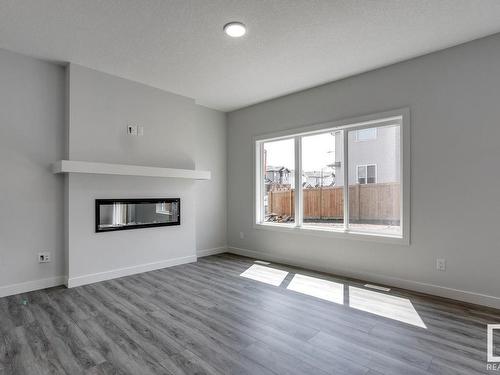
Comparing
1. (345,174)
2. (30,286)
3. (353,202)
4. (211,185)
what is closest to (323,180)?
(345,174)

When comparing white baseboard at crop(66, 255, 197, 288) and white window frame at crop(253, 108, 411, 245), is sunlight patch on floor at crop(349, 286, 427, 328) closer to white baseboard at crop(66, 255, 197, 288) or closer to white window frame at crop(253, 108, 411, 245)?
white window frame at crop(253, 108, 411, 245)

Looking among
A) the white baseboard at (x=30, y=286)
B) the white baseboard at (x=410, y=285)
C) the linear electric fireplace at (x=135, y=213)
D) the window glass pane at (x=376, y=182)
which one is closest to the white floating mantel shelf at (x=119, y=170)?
the linear electric fireplace at (x=135, y=213)

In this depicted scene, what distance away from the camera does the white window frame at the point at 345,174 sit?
3477 mm

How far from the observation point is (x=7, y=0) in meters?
2.43

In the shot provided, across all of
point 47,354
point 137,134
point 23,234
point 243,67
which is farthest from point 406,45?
point 23,234

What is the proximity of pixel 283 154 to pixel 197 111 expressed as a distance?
173cm

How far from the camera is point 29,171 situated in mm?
3441

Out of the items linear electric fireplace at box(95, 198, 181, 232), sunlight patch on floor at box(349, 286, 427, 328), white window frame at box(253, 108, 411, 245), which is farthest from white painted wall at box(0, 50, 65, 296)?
sunlight patch on floor at box(349, 286, 427, 328)

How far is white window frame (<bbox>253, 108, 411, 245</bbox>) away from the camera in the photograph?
11.4ft

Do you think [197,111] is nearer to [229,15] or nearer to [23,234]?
[229,15]

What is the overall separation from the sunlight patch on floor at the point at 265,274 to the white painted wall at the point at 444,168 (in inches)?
27.3

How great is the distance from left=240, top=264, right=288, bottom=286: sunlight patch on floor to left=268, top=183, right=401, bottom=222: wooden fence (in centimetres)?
98

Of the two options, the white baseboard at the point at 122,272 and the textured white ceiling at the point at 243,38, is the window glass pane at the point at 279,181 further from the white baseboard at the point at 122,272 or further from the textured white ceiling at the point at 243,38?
the white baseboard at the point at 122,272

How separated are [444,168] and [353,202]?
1.19 meters
